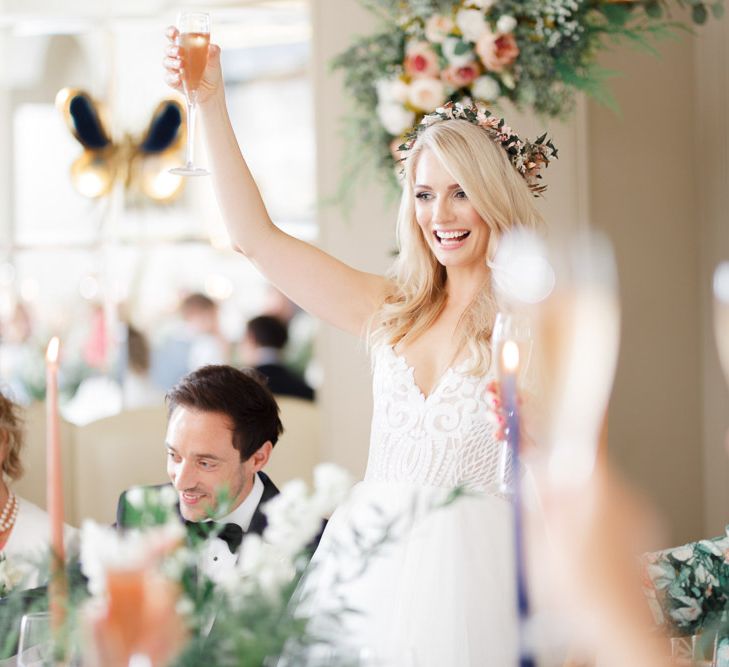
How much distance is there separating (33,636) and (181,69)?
1028 mm

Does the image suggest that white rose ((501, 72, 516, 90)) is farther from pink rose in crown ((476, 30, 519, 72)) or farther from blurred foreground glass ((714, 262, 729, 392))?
blurred foreground glass ((714, 262, 729, 392))

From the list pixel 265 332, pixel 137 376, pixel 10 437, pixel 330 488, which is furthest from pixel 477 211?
pixel 137 376

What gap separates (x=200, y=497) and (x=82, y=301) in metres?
3.64

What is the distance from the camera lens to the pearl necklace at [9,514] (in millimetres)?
2250

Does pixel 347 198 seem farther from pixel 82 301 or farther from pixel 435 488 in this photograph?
pixel 82 301

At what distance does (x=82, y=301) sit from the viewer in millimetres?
5449

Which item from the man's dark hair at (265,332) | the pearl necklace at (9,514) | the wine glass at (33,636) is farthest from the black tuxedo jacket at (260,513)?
the man's dark hair at (265,332)

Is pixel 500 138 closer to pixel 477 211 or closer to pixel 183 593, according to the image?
pixel 477 211

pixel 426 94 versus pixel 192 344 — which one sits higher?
pixel 426 94

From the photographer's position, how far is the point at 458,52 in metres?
2.77

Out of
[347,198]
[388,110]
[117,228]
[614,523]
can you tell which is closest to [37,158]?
[117,228]

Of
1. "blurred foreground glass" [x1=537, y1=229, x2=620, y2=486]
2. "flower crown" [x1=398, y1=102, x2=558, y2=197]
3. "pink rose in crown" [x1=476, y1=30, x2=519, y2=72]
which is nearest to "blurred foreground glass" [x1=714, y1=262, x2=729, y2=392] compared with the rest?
"blurred foreground glass" [x1=537, y1=229, x2=620, y2=486]

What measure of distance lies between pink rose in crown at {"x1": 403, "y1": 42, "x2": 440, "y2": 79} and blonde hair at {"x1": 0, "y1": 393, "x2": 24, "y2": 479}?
128 centimetres

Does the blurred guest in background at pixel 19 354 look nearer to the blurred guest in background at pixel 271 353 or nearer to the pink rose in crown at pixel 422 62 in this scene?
the blurred guest in background at pixel 271 353
